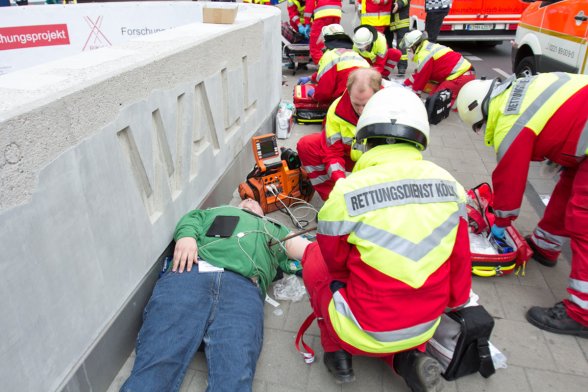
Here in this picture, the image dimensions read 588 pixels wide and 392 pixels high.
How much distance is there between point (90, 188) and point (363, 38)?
5.75 metres

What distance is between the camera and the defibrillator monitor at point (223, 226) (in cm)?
278

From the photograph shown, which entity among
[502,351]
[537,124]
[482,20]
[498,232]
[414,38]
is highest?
[482,20]

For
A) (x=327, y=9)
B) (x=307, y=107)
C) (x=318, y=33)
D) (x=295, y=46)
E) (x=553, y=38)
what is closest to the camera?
(x=553, y=38)

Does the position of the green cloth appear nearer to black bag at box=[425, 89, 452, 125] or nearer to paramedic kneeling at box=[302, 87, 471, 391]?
paramedic kneeling at box=[302, 87, 471, 391]

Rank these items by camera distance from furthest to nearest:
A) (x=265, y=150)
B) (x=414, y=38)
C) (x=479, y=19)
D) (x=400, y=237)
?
(x=479, y=19), (x=414, y=38), (x=265, y=150), (x=400, y=237)

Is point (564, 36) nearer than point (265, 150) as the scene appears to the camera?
No

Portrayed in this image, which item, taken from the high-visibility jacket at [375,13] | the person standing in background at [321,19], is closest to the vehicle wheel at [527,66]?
the high-visibility jacket at [375,13]

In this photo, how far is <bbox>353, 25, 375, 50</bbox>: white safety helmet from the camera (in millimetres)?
6852

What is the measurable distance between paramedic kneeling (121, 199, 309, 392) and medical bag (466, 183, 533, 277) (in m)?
1.29

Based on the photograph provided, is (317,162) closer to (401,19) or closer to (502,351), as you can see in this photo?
(502,351)

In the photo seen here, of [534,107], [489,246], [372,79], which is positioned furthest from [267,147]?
[534,107]

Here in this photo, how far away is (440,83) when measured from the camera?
22.2ft

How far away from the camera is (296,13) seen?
9.03m

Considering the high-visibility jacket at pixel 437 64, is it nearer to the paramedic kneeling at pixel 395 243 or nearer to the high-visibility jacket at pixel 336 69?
the high-visibility jacket at pixel 336 69
